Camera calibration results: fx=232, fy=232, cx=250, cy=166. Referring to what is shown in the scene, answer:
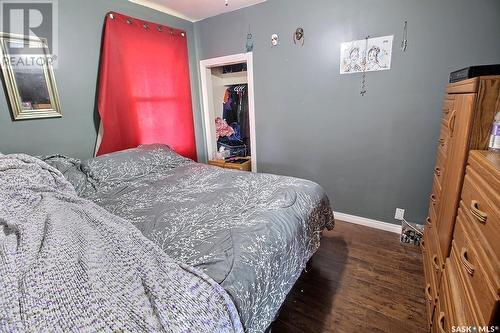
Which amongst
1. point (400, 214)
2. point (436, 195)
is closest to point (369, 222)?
point (400, 214)

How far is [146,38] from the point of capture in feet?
8.44

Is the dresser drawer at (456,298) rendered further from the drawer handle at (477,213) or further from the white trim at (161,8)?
the white trim at (161,8)

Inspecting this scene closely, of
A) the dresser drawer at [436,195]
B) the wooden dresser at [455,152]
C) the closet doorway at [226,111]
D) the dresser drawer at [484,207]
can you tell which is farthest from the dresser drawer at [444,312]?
the closet doorway at [226,111]

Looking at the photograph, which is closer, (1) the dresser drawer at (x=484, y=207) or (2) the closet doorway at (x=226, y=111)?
(1) the dresser drawer at (x=484, y=207)

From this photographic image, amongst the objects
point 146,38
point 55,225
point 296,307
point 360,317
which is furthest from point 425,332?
point 146,38

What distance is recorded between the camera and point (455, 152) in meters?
1.19

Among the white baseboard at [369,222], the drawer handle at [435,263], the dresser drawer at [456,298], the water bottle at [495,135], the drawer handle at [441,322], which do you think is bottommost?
the white baseboard at [369,222]

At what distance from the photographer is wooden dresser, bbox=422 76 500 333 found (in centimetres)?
100

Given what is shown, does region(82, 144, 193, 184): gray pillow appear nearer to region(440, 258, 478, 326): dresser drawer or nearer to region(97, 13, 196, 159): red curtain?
region(97, 13, 196, 159): red curtain

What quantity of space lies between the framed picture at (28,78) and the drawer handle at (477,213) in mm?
2847

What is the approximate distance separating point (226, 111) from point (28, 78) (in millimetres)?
2400

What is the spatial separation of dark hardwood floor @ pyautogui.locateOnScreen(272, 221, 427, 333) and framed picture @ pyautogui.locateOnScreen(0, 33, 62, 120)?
97.7 inches

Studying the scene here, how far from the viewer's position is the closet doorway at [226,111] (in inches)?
131

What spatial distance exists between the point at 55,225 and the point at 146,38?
7.50 feet
